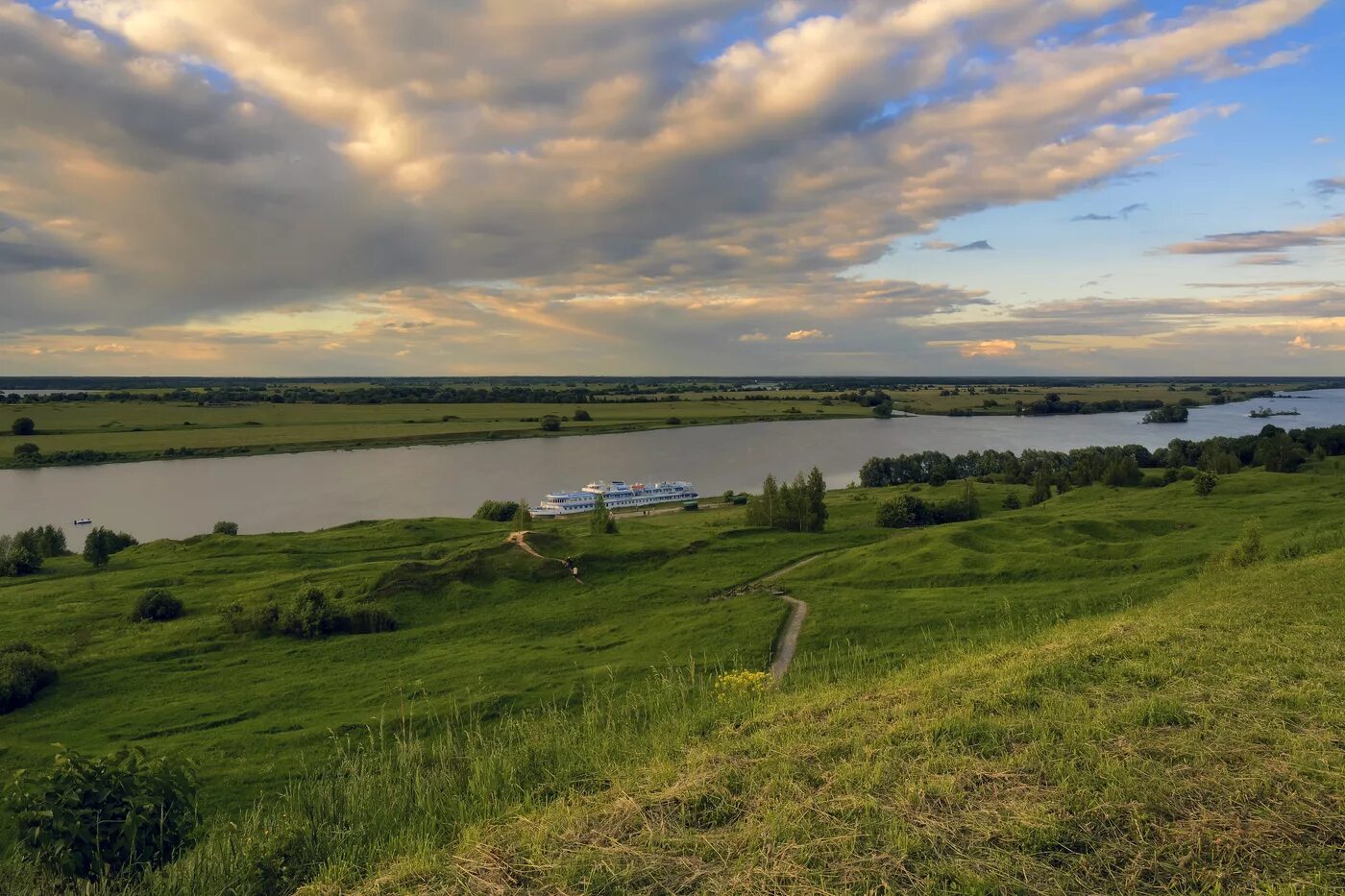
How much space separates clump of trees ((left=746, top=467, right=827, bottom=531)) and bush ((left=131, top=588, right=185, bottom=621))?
38.3 m

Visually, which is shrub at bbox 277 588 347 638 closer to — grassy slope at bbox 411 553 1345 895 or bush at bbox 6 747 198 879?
bush at bbox 6 747 198 879

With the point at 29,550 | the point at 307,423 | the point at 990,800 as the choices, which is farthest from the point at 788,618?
the point at 307,423

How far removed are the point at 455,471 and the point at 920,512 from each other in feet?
214

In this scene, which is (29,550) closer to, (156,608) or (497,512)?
(156,608)

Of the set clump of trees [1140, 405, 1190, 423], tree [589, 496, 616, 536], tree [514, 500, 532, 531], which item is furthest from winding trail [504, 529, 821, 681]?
clump of trees [1140, 405, 1190, 423]

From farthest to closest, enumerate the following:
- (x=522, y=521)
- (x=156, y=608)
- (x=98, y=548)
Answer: (x=522, y=521)
(x=98, y=548)
(x=156, y=608)

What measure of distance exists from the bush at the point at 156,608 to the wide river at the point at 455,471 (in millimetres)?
32204

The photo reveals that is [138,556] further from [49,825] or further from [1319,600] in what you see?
[1319,600]

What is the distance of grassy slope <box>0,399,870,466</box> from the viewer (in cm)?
11794

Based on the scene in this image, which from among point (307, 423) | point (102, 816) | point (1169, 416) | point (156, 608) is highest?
point (307, 423)

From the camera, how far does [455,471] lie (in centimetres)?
10181

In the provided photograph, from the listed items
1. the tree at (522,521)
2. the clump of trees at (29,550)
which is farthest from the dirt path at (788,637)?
the clump of trees at (29,550)

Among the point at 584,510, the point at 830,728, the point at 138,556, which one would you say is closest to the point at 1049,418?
the point at 584,510

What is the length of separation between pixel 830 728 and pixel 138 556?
60.1m
